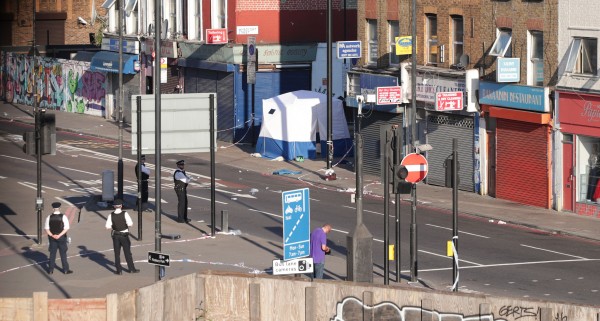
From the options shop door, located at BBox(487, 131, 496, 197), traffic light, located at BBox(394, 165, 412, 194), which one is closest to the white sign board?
traffic light, located at BBox(394, 165, 412, 194)

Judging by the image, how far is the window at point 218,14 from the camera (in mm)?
59469

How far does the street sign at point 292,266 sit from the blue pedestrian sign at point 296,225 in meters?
2.05

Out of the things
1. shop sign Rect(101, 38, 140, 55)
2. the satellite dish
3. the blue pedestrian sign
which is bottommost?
the blue pedestrian sign

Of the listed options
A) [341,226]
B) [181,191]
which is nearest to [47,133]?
[181,191]

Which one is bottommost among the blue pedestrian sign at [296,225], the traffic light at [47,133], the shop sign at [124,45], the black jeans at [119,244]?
the black jeans at [119,244]

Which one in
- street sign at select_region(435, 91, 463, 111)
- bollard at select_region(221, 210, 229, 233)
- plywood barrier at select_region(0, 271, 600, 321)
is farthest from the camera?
street sign at select_region(435, 91, 463, 111)

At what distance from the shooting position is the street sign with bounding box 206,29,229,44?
187 feet

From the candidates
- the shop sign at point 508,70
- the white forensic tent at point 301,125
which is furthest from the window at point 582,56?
the white forensic tent at point 301,125

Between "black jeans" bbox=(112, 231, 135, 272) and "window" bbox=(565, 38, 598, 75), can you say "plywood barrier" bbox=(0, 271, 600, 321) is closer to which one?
"black jeans" bbox=(112, 231, 135, 272)

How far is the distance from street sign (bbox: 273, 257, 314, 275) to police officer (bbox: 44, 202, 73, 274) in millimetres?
6511

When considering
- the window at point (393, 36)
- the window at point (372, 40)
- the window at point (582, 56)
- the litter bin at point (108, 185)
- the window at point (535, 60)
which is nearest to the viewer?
the window at point (582, 56)

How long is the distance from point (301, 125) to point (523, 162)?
40.7 feet

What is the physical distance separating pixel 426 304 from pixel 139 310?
485cm

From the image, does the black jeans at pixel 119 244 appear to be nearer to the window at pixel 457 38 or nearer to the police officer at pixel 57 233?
the police officer at pixel 57 233
